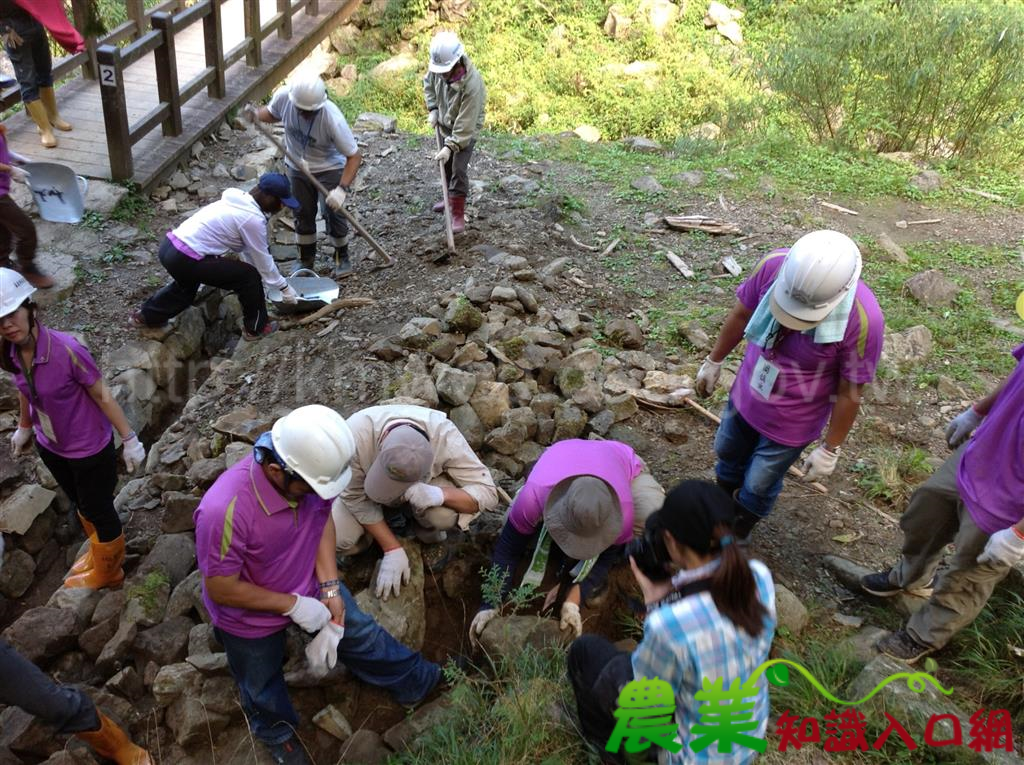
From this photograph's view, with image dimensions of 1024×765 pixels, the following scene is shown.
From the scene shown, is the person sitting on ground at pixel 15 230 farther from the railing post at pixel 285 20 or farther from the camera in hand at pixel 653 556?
the railing post at pixel 285 20

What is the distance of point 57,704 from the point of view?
2.48 m

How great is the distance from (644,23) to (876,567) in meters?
10.9

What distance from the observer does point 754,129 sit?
9633mm

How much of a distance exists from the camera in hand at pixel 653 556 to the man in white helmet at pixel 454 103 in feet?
13.6

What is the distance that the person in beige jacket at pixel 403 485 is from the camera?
2.85m

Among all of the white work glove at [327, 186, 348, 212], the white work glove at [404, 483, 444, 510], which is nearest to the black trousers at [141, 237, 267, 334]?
the white work glove at [327, 186, 348, 212]

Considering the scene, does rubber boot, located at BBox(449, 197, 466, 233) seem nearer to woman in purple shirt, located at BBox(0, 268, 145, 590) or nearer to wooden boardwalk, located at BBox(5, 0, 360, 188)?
wooden boardwalk, located at BBox(5, 0, 360, 188)

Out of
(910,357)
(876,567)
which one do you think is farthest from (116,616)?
(910,357)

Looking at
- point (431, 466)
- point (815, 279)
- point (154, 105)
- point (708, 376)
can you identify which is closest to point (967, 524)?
point (815, 279)

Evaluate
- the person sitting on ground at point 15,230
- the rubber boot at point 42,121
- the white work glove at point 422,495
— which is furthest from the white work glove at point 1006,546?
the rubber boot at point 42,121

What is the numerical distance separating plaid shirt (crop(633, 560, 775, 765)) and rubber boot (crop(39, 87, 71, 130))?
6956 mm

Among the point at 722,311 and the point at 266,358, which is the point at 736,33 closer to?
the point at 722,311

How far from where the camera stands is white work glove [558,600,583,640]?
9.87ft

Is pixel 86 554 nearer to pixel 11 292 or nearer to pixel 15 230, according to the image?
pixel 11 292
